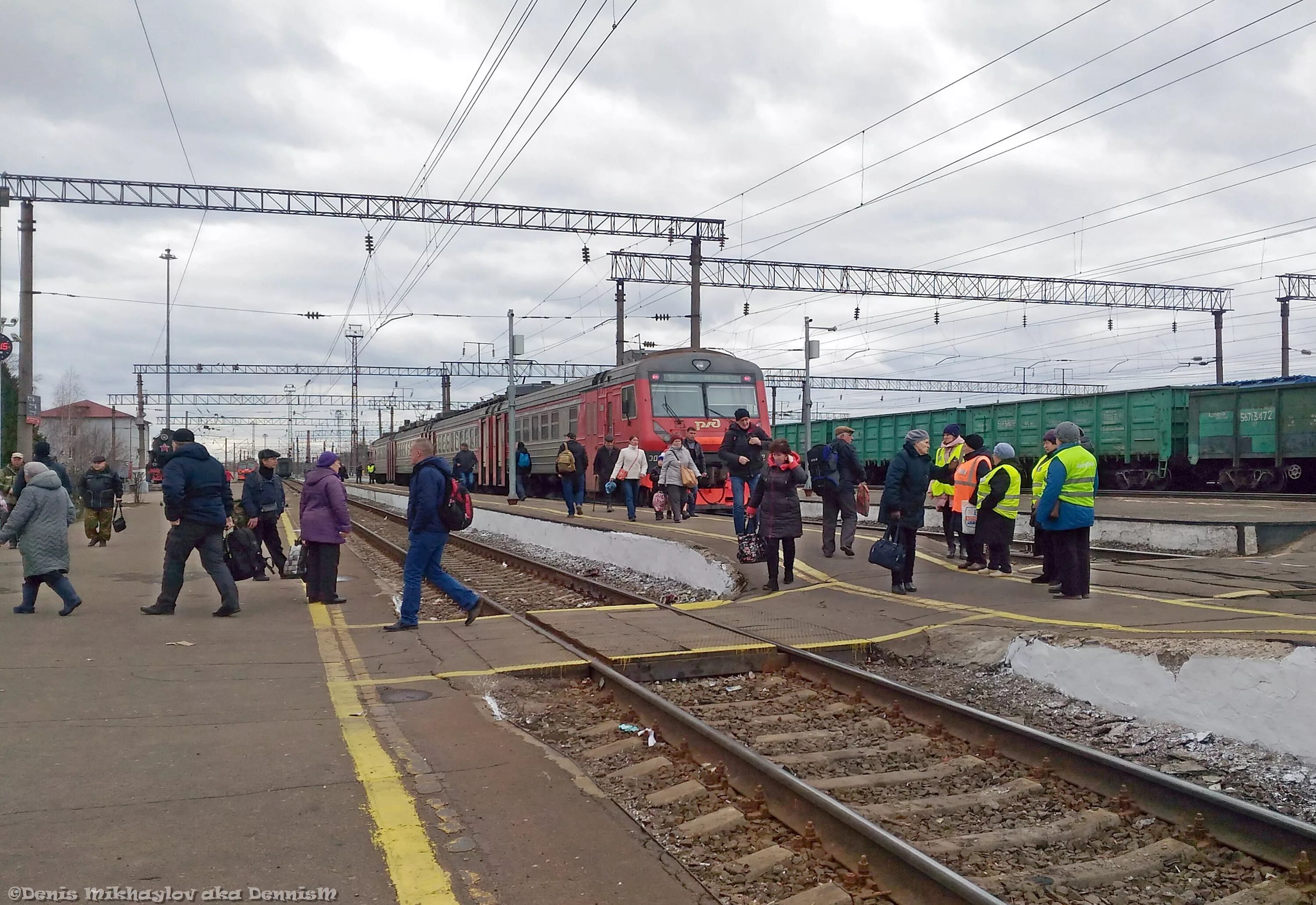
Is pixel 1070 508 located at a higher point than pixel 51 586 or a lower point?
higher

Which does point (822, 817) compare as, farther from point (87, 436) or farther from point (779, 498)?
point (87, 436)

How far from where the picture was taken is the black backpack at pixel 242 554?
10.2m

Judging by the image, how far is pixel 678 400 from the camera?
20.9 m

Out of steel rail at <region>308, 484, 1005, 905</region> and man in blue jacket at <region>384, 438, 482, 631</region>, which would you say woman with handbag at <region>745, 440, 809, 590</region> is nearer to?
man in blue jacket at <region>384, 438, 482, 631</region>

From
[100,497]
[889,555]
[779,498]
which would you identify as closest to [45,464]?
[100,497]

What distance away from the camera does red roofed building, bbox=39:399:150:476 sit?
61438mm

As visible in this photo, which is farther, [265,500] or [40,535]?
[265,500]

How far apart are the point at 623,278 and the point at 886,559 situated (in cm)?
2036

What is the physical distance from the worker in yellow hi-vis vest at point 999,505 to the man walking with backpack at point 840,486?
1537mm

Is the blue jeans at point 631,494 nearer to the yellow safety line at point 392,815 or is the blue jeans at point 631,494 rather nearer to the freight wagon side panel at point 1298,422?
the yellow safety line at point 392,815

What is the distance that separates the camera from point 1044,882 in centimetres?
370

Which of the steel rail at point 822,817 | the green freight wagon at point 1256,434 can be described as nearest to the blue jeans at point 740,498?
the steel rail at point 822,817

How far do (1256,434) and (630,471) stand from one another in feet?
51.9

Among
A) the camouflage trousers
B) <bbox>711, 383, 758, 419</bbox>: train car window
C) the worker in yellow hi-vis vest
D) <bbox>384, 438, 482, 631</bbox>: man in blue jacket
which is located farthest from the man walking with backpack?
the camouflage trousers
